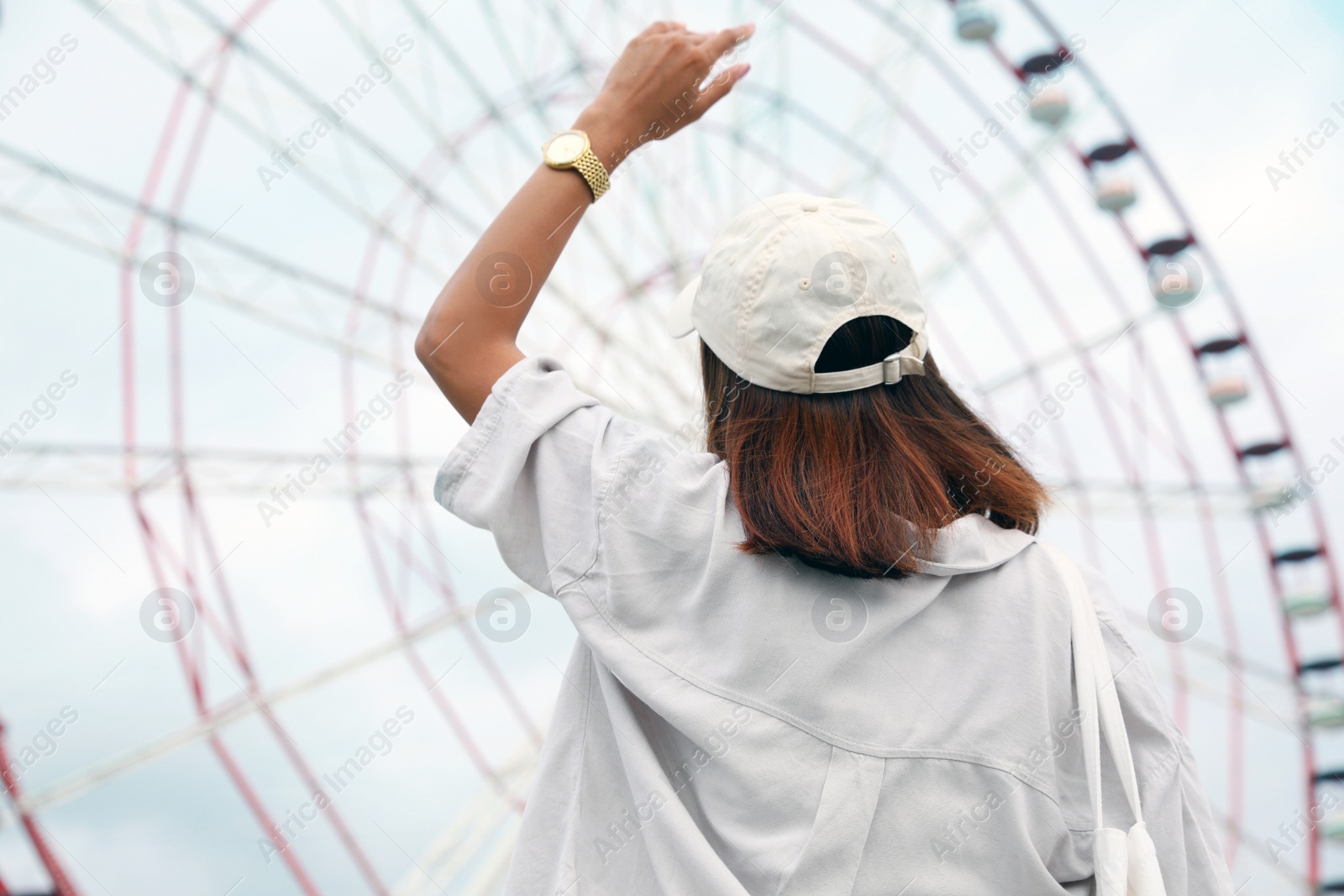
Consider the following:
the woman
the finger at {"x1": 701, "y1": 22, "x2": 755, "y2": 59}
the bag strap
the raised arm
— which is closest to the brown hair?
the woman

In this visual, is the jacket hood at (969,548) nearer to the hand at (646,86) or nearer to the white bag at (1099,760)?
the white bag at (1099,760)

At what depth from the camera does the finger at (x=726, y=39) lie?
4.09 ft

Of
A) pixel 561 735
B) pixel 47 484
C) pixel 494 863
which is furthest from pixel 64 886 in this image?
pixel 561 735

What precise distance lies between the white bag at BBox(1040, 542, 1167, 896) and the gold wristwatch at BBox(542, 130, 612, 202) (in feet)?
2.12

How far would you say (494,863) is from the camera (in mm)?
5027

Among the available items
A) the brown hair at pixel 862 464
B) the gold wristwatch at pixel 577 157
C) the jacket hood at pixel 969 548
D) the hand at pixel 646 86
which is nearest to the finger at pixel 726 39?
the hand at pixel 646 86

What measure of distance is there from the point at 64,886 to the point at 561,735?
3420mm

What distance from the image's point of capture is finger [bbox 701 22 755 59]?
1248 millimetres

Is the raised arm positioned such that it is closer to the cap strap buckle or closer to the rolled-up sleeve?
the rolled-up sleeve

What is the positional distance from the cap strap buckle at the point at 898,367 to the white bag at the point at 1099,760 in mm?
255

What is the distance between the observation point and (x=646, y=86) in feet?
4.06

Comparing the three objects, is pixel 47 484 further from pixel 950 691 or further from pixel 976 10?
pixel 976 10

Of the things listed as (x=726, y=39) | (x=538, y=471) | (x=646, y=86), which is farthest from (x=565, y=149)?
(x=538, y=471)

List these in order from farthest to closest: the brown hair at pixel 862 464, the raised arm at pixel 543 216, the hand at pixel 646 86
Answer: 1. the hand at pixel 646 86
2. the raised arm at pixel 543 216
3. the brown hair at pixel 862 464
